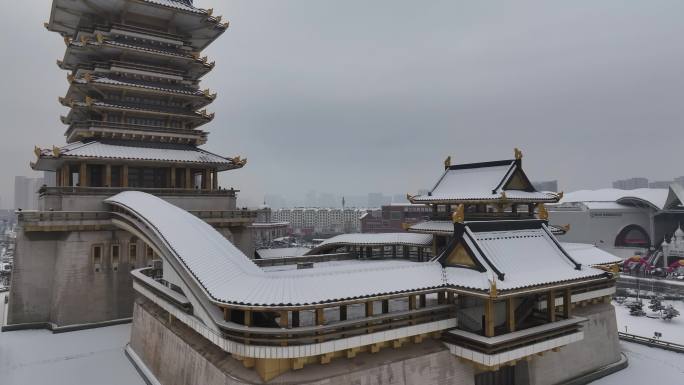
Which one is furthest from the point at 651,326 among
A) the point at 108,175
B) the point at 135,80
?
the point at 135,80

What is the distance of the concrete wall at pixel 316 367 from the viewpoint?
11391mm

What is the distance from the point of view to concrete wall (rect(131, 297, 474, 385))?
11.4m

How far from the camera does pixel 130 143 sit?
28.0 metres

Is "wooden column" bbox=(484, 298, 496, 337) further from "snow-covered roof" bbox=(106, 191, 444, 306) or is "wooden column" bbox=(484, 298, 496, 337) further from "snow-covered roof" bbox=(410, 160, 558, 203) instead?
"snow-covered roof" bbox=(410, 160, 558, 203)

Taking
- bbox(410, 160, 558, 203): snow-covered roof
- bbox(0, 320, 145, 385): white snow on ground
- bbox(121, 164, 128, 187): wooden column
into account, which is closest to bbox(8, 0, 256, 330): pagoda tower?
bbox(121, 164, 128, 187): wooden column

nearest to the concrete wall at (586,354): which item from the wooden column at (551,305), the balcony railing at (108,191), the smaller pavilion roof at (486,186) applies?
the wooden column at (551,305)

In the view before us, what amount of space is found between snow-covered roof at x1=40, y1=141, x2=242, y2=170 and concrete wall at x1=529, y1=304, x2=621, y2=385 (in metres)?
22.5

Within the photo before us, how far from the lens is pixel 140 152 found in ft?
88.7

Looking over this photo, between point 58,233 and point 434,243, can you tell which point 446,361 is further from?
point 58,233

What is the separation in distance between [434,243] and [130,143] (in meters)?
21.2

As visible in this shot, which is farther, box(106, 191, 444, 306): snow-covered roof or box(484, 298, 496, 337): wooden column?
box(484, 298, 496, 337): wooden column

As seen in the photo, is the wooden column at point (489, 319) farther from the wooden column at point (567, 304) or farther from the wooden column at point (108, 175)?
the wooden column at point (108, 175)

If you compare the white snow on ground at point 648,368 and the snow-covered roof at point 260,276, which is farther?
the white snow on ground at point 648,368

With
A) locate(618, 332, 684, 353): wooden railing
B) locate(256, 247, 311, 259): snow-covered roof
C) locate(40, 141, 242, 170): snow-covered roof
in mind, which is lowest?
locate(618, 332, 684, 353): wooden railing
